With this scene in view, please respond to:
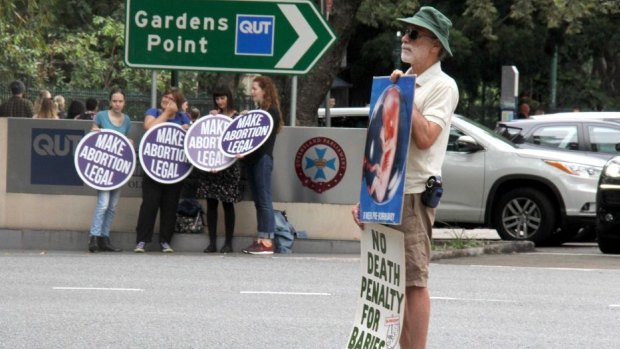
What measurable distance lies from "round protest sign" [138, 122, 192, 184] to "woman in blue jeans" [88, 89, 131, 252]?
1.25ft

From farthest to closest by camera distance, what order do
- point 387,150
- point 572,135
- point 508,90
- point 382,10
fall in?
point 508,90 → point 382,10 → point 572,135 → point 387,150

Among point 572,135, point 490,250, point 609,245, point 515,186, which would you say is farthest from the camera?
point 572,135

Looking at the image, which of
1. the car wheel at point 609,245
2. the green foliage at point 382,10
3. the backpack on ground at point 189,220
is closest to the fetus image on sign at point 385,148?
the backpack on ground at point 189,220

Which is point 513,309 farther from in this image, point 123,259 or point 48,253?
point 48,253

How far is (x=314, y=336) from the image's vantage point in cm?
929

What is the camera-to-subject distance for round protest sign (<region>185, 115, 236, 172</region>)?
1602 cm

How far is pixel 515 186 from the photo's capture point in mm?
19250

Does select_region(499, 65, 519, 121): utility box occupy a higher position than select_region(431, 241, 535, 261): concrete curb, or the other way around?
select_region(499, 65, 519, 121): utility box

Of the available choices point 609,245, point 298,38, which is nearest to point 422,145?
point 298,38

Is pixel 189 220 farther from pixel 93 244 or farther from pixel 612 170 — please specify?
pixel 612 170

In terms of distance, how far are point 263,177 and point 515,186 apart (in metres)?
4.63

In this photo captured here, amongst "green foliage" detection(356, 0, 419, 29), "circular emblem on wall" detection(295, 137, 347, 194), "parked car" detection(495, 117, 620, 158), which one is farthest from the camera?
"green foliage" detection(356, 0, 419, 29)

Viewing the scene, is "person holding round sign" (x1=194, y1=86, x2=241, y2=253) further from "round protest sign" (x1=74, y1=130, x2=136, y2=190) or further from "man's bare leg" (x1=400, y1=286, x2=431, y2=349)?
"man's bare leg" (x1=400, y1=286, x2=431, y2=349)

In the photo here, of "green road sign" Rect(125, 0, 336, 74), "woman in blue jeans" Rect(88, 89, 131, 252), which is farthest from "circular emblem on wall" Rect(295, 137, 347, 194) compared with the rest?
"woman in blue jeans" Rect(88, 89, 131, 252)
